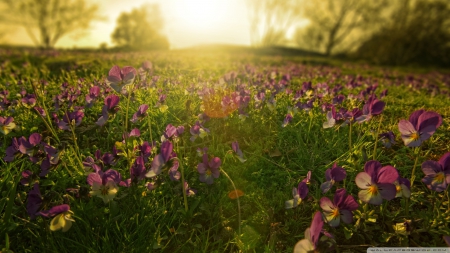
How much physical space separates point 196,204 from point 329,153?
147cm

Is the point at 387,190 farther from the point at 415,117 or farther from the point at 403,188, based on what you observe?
the point at 415,117

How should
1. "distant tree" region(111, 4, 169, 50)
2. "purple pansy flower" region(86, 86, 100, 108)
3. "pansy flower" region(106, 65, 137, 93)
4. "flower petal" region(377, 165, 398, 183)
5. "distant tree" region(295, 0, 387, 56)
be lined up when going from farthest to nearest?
"distant tree" region(111, 4, 169, 50) → "distant tree" region(295, 0, 387, 56) → "purple pansy flower" region(86, 86, 100, 108) → "pansy flower" region(106, 65, 137, 93) → "flower petal" region(377, 165, 398, 183)

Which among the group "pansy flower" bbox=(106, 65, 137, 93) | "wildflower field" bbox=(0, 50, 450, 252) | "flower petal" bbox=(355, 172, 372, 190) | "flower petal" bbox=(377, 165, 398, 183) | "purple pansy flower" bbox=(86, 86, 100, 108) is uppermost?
"pansy flower" bbox=(106, 65, 137, 93)

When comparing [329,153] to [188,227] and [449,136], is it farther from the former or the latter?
[188,227]

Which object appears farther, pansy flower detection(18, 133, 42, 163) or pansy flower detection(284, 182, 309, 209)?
pansy flower detection(18, 133, 42, 163)

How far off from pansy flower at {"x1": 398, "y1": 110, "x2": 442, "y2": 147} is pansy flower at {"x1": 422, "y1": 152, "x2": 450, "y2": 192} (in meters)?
0.15

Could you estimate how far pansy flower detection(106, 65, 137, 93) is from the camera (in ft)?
6.47

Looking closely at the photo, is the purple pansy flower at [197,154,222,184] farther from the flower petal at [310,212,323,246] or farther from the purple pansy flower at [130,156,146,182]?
the flower petal at [310,212,323,246]

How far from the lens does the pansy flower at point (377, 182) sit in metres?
1.57

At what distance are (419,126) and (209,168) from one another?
137cm

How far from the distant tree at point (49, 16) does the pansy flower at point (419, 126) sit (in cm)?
5470

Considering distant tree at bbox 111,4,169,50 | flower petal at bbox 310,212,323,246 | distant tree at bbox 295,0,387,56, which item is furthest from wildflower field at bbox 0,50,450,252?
distant tree at bbox 111,4,169,50

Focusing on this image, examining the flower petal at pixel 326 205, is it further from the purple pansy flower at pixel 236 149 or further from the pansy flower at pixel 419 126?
the purple pansy flower at pixel 236 149

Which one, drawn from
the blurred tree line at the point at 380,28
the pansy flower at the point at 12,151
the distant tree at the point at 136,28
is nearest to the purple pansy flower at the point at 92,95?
the pansy flower at the point at 12,151
